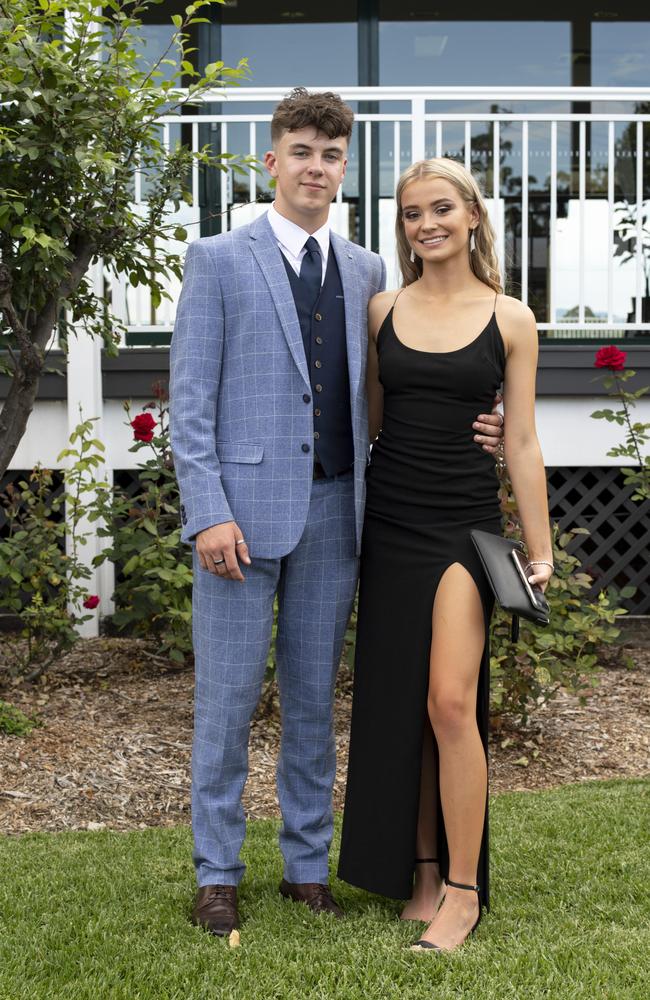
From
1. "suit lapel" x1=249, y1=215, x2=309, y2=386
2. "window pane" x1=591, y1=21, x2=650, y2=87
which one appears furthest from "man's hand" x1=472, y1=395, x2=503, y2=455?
"window pane" x1=591, y1=21, x2=650, y2=87

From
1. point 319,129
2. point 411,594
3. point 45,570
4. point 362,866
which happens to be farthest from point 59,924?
point 45,570

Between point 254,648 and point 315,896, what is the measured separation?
0.73m

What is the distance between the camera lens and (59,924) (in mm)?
3039

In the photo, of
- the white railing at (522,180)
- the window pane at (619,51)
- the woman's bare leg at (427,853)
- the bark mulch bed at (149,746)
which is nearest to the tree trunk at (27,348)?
the white railing at (522,180)

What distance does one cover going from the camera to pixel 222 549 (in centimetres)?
279

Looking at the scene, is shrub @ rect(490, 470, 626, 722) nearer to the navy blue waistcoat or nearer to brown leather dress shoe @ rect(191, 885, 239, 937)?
the navy blue waistcoat

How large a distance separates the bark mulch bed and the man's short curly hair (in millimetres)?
2524

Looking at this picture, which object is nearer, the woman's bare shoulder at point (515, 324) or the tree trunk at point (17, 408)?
the woman's bare shoulder at point (515, 324)

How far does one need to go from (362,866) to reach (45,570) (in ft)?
9.41

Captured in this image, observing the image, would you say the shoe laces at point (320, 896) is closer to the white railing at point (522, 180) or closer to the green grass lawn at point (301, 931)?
the green grass lawn at point (301, 931)

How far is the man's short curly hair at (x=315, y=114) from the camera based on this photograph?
2816 mm

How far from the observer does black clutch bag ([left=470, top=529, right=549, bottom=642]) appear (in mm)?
2768

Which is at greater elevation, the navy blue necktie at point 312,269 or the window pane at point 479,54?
the window pane at point 479,54

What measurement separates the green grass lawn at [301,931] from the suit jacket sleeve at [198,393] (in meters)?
1.05
